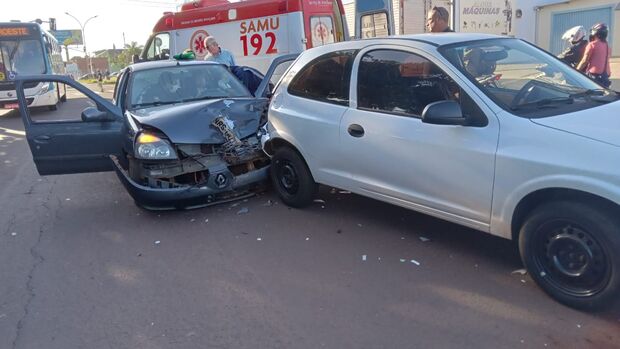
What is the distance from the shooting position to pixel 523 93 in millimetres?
3799

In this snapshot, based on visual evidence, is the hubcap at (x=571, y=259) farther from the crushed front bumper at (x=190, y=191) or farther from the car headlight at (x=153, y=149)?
the car headlight at (x=153, y=149)

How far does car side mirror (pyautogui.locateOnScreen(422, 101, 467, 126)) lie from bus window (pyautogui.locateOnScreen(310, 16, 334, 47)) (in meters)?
8.13

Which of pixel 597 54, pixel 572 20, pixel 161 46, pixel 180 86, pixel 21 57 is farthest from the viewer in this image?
pixel 572 20

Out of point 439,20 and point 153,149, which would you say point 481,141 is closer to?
point 439,20

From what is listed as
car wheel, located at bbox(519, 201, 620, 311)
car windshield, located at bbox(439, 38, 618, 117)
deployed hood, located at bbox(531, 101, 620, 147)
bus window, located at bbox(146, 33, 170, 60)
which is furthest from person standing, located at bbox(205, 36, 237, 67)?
car wheel, located at bbox(519, 201, 620, 311)

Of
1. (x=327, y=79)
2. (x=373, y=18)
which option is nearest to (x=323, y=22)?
(x=373, y=18)

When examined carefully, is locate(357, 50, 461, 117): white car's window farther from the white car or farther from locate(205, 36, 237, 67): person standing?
locate(205, 36, 237, 67): person standing

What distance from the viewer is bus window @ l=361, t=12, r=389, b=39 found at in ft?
37.4

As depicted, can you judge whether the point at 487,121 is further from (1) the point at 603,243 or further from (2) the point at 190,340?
(2) the point at 190,340

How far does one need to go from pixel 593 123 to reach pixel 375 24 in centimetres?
892

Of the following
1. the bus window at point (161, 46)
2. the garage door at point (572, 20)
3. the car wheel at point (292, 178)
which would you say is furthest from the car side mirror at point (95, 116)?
the garage door at point (572, 20)

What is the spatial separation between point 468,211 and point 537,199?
19.7 inches

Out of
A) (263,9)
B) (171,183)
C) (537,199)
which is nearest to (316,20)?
(263,9)

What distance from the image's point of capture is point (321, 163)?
195 inches
